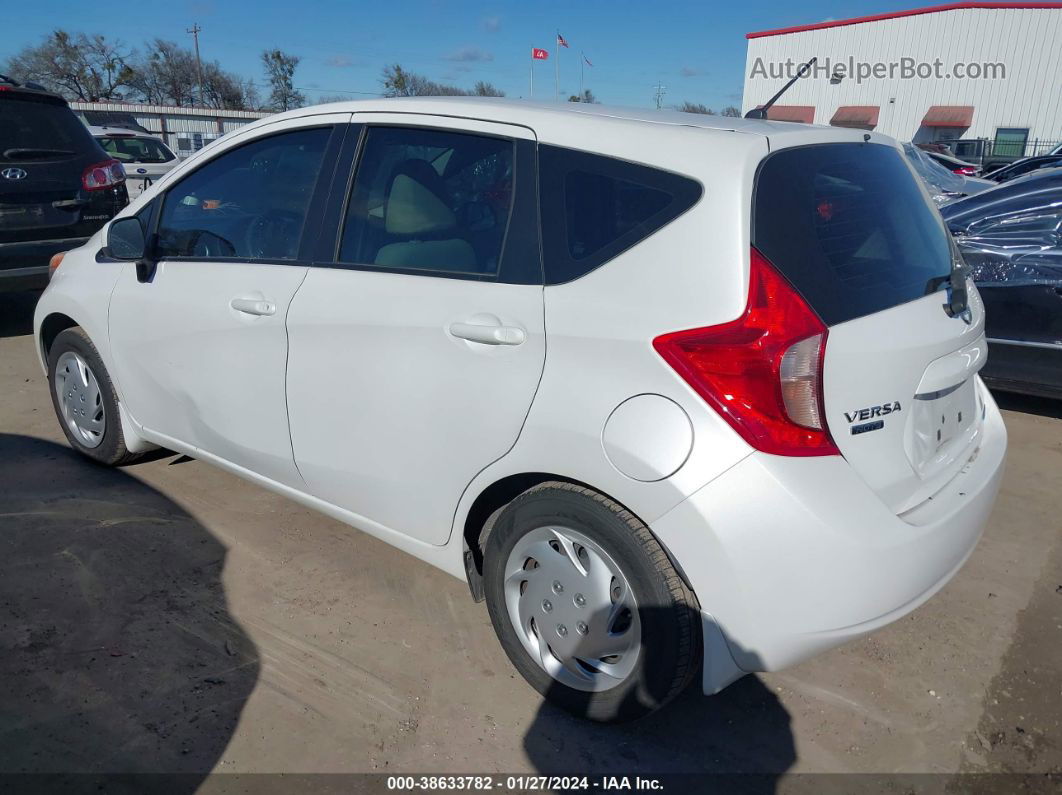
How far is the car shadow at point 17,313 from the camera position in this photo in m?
7.18

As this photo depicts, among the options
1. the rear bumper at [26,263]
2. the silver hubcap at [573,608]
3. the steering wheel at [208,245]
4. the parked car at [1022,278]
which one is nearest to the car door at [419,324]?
the silver hubcap at [573,608]

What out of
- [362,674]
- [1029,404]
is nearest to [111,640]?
[362,674]

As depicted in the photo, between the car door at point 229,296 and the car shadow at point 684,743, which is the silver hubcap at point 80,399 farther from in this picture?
the car shadow at point 684,743

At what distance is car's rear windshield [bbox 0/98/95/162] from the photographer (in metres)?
6.02

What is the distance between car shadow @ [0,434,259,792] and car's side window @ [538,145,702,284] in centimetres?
169

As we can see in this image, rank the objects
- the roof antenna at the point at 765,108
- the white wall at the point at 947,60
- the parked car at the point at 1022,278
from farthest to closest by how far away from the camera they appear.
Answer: the white wall at the point at 947,60 < the parked car at the point at 1022,278 < the roof antenna at the point at 765,108

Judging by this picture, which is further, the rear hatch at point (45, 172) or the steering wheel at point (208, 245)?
the rear hatch at point (45, 172)

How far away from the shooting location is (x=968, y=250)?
507 cm

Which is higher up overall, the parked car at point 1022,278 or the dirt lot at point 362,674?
the parked car at point 1022,278

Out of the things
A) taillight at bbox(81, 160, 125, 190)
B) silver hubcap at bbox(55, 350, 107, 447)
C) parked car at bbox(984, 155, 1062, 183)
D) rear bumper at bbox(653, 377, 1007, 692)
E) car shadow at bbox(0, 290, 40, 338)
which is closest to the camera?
rear bumper at bbox(653, 377, 1007, 692)

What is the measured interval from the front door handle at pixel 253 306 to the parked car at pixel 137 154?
39.2ft

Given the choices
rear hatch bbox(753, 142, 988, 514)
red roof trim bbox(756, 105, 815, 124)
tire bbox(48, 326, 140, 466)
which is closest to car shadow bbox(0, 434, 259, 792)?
tire bbox(48, 326, 140, 466)

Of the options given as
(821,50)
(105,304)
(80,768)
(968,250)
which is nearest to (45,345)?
(105,304)

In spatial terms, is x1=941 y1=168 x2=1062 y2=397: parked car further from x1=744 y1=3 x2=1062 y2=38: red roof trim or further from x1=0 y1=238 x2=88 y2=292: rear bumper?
x1=744 y1=3 x2=1062 y2=38: red roof trim
